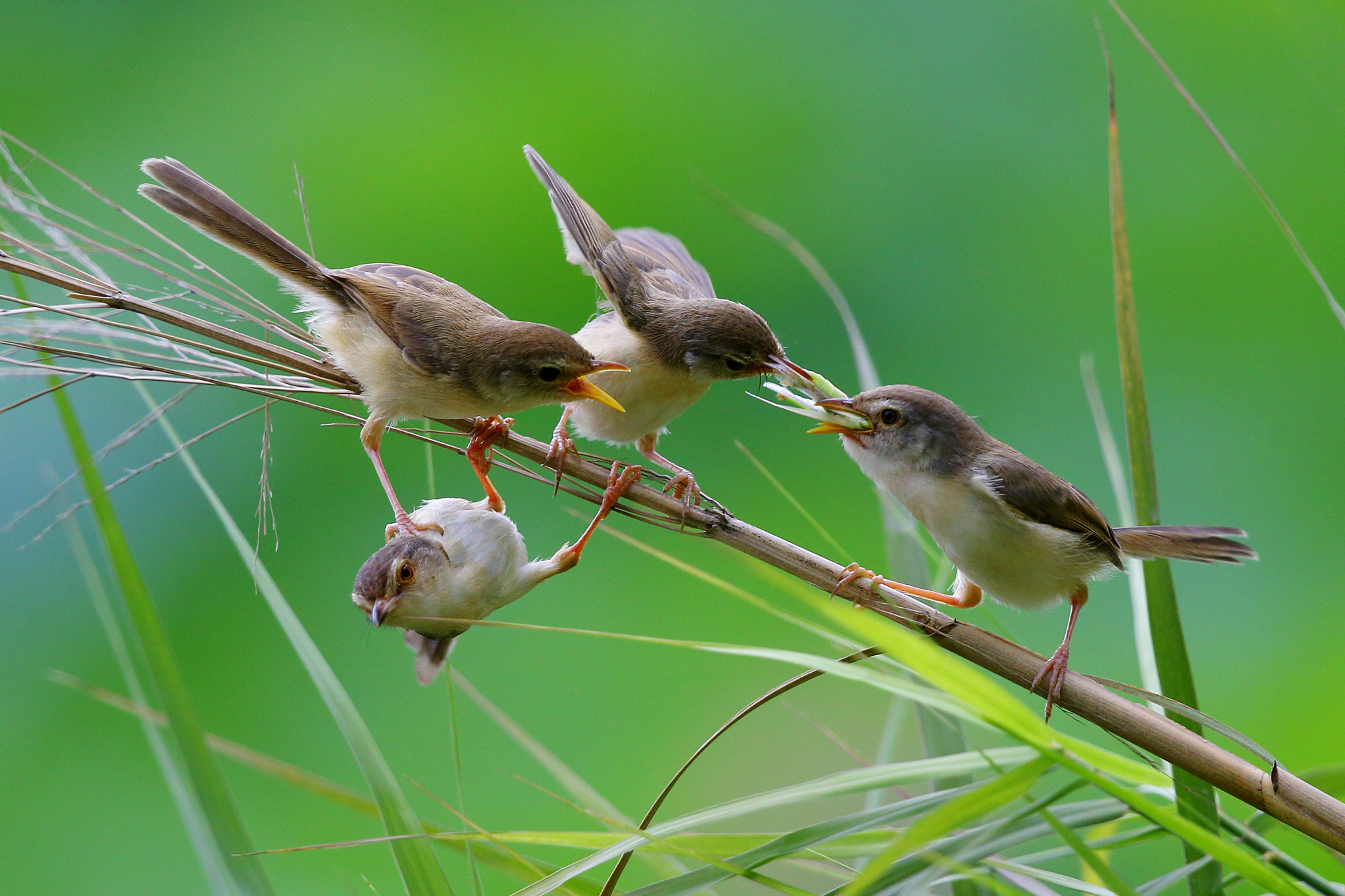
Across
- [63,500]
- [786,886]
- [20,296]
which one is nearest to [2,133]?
[20,296]

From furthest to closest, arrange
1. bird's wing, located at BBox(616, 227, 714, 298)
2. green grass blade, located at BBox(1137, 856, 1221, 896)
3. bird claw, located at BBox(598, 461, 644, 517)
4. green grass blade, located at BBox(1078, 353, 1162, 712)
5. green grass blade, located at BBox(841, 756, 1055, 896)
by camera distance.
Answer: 1. bird's wing, located at BBox(616, 227, 714, 298)
2. green grass blade, located at BBox(1078, 353, 1162, 712)
3. bird claw, located at BBox(598, 461, 644, 517)
4. green grass blade, located at BBox(1137, 856, 1221, 896)
5. green grass blade, located at BBox(841, 756, 1055, 896)

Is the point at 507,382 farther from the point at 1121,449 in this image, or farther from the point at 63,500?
the point at 1121,449

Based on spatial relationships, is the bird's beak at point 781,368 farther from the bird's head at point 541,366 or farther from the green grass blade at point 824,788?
the green grass blade at point 824,788

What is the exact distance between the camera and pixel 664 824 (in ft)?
3.17

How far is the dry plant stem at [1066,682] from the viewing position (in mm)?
927

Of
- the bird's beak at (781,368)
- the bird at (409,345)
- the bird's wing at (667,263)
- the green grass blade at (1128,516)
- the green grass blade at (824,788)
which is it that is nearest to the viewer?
the green grass blade at (824,788)

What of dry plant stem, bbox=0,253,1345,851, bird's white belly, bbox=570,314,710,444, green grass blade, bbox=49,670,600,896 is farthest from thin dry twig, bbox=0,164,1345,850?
bird's white belly, bbox=570,314,710,444

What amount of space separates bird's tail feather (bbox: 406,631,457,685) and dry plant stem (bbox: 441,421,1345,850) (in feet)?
1.06

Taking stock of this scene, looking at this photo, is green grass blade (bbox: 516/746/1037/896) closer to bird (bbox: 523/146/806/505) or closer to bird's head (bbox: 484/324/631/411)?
bird's head (bbox: 484/324/631/411)

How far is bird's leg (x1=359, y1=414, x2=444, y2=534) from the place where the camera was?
1423 millimetres

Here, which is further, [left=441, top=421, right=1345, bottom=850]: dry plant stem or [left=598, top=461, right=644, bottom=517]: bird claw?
[left=598, top=461, right=644, bottom=517]: bird claw

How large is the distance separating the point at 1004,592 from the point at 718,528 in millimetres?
587

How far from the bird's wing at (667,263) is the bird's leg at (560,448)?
38 centimetres

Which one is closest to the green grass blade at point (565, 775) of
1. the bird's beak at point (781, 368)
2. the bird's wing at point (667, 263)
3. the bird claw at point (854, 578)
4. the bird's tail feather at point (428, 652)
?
the bird's tail feather at point (428, 652)
